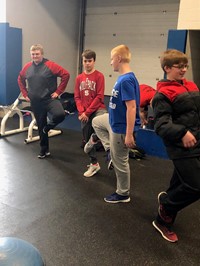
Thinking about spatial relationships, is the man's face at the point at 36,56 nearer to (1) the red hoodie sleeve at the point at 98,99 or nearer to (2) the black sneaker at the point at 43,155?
(1) the red hoodie sleeve at the point at 98,99

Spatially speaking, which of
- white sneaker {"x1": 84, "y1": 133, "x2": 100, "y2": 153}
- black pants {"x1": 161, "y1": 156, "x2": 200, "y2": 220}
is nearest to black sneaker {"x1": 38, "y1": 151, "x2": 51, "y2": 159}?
white sneaker {"x1": 84, "y1": 133, "x2": 100, "y2": 153}

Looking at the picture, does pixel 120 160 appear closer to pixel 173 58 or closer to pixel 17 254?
pixel 173 58

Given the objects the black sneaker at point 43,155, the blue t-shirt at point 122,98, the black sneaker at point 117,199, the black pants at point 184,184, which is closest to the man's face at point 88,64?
the blue t-shirt at point 122,98

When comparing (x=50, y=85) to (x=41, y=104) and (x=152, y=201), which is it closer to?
(x=41, y=104)

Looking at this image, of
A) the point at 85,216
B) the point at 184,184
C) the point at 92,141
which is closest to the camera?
the point at 184,184

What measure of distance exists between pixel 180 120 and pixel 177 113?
1.9 inches

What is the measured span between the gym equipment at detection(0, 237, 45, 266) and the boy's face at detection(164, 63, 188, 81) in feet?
4.39

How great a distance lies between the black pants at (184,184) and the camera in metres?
1.90

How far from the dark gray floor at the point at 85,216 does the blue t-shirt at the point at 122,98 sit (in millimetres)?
736

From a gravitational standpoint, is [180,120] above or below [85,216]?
above

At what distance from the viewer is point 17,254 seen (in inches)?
62.4

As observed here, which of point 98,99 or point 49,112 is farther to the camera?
point 49,112

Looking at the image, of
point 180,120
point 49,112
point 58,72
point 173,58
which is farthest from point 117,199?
point 58,72

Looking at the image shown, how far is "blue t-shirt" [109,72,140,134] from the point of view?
7.54ft
